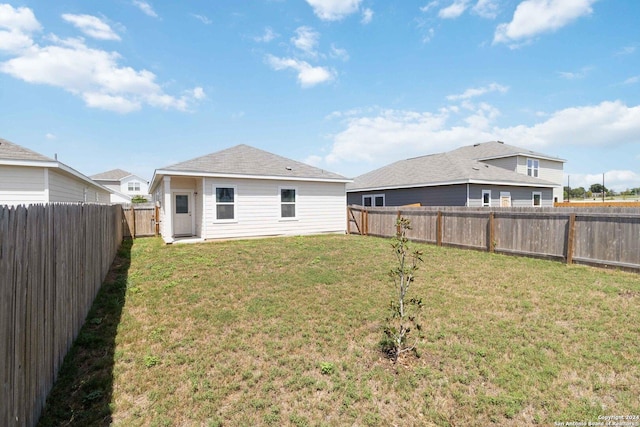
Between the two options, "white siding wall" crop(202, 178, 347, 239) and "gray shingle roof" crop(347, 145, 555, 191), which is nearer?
"white siding wall" crop(202, 178, 347, 239)

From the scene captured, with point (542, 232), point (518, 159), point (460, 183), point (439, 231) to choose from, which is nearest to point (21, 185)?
point (439, 231)

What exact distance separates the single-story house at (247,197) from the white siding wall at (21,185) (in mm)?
3782

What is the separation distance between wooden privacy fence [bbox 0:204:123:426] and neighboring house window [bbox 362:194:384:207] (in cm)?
1832

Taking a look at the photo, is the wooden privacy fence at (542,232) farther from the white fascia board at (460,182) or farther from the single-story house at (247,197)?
the white fascia board at (460,182)

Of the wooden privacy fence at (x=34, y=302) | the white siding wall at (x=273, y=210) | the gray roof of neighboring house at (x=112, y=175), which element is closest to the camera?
the wooden privacy fence at (x=34, y=302)

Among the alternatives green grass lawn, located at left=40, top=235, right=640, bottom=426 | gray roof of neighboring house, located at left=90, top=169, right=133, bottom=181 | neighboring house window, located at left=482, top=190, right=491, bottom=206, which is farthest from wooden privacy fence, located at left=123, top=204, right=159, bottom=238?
gray roof of neighboring house, located at left=90, top=169, right=133, bottom=181

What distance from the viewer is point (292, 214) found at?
15.0 m

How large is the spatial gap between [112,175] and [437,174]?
159 ft

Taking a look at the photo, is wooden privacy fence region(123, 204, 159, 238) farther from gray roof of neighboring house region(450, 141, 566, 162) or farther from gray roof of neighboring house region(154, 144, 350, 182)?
gray roof of neighboring house region(450, 141, 566, 162)

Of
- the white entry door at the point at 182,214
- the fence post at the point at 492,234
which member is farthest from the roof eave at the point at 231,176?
the fence post at the point at 492,234

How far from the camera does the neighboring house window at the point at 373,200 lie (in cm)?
2090

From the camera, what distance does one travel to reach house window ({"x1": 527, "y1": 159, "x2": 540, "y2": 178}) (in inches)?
946

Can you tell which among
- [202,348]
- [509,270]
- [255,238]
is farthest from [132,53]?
[509,270]

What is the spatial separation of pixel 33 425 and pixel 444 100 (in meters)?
18.6
